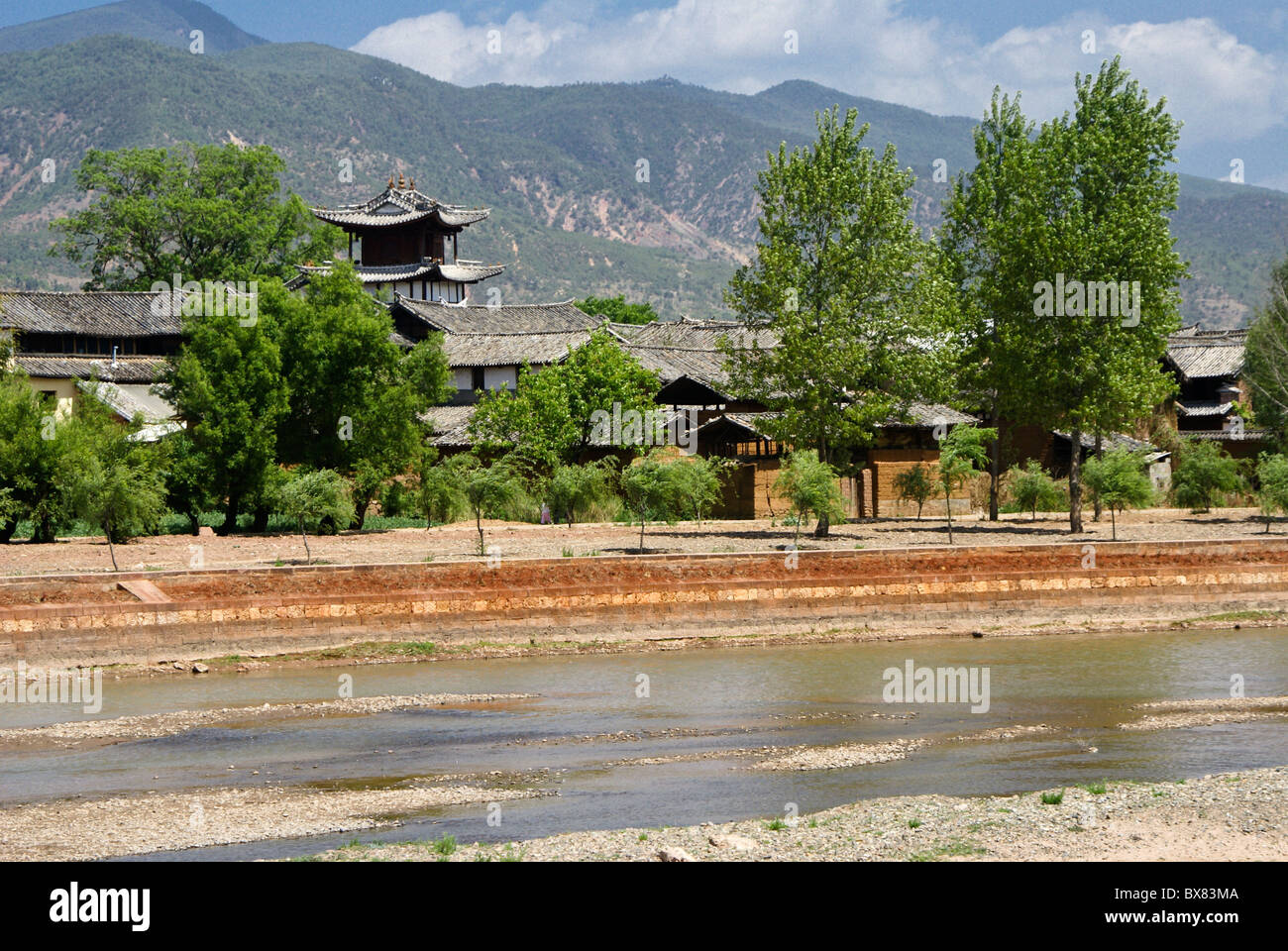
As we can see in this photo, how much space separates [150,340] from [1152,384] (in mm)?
46513

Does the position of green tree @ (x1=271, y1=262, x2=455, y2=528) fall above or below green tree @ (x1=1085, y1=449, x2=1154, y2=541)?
above

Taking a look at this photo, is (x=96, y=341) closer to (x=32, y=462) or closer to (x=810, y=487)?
(x=32, y=462)

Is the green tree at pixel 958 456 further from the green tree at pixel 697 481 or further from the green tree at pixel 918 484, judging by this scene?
the green tree at pixel 697 481

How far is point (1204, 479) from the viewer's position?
51.1 meters

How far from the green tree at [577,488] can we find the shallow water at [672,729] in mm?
14874

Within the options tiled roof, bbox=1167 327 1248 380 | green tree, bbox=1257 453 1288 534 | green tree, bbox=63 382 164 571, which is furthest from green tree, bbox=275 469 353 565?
tiled roof, bbox=1167 327 1248 380

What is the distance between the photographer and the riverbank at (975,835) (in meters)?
12.8

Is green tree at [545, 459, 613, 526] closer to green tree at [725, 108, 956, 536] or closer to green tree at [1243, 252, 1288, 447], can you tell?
green tree at [725, 108, 956, 536]

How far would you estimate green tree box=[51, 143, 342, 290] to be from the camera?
261 feet

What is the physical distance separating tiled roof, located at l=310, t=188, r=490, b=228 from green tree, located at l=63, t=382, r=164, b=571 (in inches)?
1857

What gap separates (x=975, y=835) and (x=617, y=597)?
16.7m

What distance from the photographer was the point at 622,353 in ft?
175

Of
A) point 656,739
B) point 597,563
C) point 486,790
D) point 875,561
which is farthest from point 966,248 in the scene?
point 486,790

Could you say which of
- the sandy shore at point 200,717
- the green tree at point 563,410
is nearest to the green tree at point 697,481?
the green tree at point 563,410
